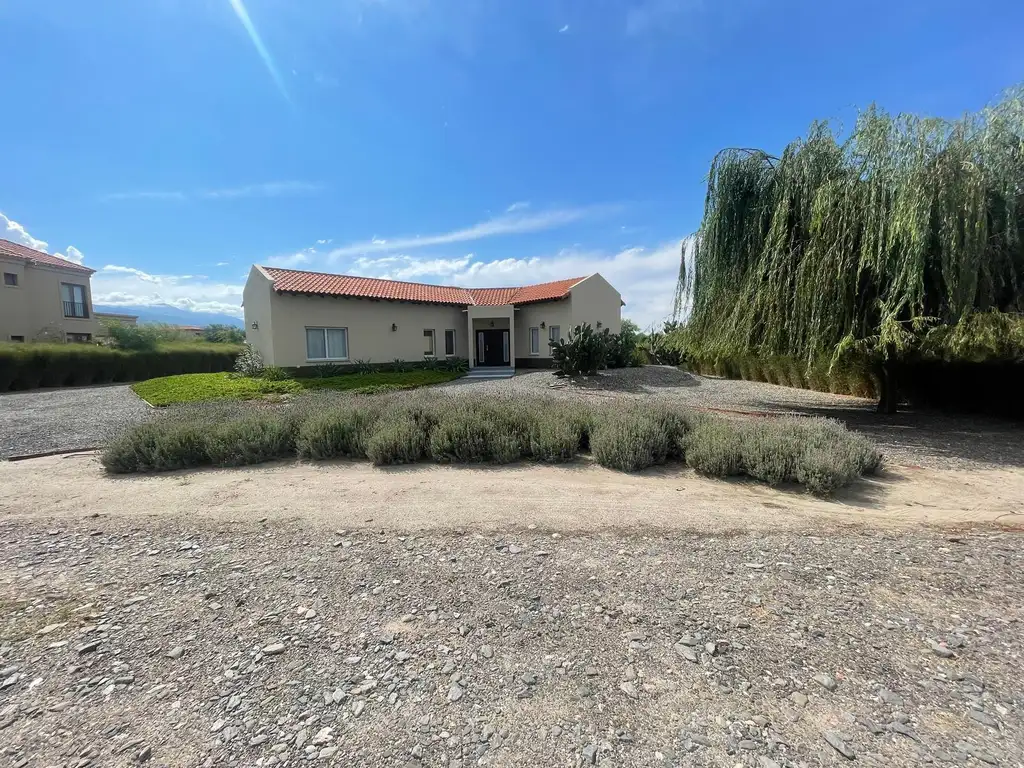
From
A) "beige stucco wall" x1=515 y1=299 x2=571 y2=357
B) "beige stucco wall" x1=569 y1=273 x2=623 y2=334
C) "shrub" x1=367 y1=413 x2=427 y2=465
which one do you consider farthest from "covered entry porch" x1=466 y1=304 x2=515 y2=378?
"shrub" x1=367 y1=413 x2=427 y2=465

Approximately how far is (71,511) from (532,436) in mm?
5457

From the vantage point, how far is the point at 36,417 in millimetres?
10641

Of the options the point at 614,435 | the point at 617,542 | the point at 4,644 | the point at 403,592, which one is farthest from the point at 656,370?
the point at 4,644

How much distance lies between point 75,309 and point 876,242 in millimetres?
36465

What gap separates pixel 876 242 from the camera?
7.61 meters

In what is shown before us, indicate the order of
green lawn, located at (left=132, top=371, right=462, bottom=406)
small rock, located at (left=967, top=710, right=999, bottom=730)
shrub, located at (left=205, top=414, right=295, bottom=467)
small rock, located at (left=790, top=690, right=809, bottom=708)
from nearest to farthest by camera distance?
small rock, located at (left=967, top=710, right=999, bottom=730)
small rock, located at (left=790, top=690, right=809, bottom=708)
shrub, located at (left=205, top=414, right=295, bottom=467)
green lawn, located at (left=132, top=371, right=462, bottom=406)

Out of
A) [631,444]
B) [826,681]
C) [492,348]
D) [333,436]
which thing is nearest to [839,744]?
[826,681]

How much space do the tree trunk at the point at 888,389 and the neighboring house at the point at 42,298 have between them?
34.1 meters

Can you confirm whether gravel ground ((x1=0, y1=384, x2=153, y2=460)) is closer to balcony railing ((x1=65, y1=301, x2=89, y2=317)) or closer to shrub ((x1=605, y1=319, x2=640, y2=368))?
balcony railing ((x1=65, y1=301, x2=89, y2=317))

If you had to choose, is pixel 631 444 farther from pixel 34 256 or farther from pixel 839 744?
pixel 34 256

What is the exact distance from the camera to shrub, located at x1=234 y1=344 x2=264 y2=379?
17.7m

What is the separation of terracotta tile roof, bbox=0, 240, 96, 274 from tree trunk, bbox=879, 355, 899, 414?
36819 millimetres

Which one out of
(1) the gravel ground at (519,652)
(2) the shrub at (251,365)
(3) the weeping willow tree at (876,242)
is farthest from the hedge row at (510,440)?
(2) the shrub at (251,365)

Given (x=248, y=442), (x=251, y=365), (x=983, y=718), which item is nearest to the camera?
(x=983, y=718)
